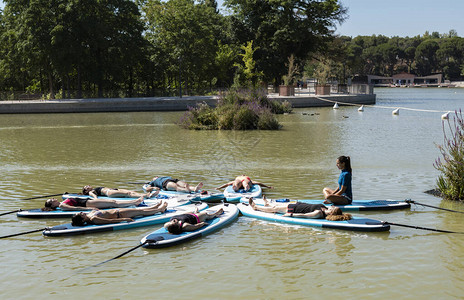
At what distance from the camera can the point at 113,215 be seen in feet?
34.1

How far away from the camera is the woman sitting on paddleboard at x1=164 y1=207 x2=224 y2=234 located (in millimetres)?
9508

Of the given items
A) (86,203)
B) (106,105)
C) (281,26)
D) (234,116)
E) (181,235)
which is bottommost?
(181,235)

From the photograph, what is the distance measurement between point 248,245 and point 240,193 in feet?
11.1

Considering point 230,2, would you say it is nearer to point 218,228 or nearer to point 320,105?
point 320,105

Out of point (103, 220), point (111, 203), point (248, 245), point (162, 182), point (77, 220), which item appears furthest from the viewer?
point (162, 182)

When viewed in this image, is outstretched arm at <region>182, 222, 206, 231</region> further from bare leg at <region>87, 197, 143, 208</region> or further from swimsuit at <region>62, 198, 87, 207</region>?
swimsuit at <region>62, 198, 87, 207</region>

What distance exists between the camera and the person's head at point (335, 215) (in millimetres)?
10094

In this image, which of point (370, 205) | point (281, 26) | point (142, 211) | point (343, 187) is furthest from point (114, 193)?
point (281, 26)

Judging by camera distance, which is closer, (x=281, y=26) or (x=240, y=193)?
(x=240, y=193)

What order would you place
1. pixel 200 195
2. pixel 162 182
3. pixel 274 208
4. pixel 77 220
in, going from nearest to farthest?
1. pixel 77 220
2. pixel 274 208
3. pixel 200 195
4. pixel 162 182

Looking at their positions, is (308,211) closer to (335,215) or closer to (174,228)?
(335,215)

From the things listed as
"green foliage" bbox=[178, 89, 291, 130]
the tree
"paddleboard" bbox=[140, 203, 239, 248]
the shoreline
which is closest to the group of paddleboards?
"paddleboard" bbox=[140, 203, 239, 248]

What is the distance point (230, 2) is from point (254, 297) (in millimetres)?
53967

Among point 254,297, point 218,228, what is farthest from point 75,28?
point 254,297
